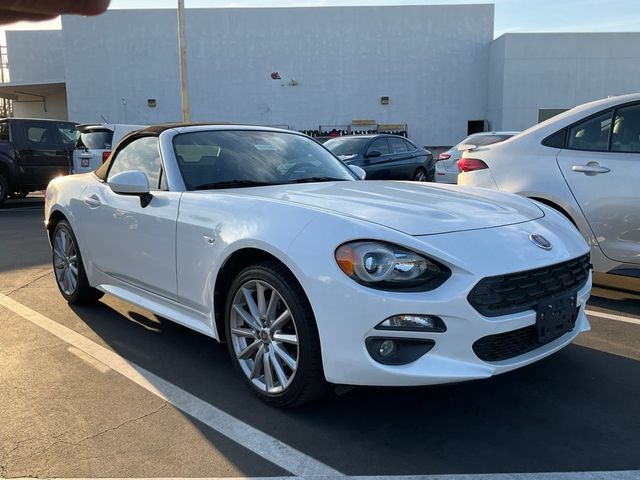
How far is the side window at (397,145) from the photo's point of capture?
12.6m

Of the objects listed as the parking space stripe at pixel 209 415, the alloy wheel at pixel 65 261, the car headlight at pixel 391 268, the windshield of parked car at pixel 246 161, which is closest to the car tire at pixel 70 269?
the alloy wheel at pixel 65 261

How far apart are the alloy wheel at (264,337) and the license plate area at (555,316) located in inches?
47.3

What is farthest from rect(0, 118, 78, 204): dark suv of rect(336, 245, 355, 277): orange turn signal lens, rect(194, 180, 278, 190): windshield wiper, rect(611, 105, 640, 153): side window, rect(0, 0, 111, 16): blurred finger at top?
rect(0, 0, 111, 16): blurred finger at top

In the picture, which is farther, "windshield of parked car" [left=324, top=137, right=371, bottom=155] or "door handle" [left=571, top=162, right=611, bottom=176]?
"windshield of parked car" [left=324, top=137, right=371, bottom=155]

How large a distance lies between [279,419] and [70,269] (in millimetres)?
2870

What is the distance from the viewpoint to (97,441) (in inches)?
108

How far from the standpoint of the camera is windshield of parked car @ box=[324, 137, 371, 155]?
11.6m

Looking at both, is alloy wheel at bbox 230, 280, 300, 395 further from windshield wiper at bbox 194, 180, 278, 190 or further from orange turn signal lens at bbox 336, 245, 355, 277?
windshield wiper at bbox 194, 180, 278, 190

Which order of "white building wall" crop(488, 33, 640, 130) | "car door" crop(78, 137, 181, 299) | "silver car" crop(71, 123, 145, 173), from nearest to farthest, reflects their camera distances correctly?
"car door" crop(78, 137, 181, 299)
"silver car" crop(71, 123, 145, 173)
"white building wall" crop(488, 33, 640, 130)

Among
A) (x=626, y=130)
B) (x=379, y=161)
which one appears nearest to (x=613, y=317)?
(x=626, y=130)

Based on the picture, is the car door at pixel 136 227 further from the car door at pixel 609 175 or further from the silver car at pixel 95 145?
the silver car at pixel 95 145

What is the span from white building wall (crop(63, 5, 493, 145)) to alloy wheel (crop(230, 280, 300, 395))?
25.4 meters

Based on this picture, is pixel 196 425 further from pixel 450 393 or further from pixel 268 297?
pixel 450 393

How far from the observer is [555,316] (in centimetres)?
282
